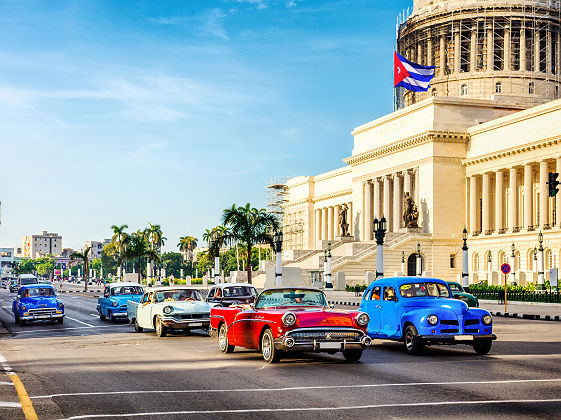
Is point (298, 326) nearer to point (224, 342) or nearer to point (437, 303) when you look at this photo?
point (224, 342)

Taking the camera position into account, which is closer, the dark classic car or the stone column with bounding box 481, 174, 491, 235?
the dark classic car

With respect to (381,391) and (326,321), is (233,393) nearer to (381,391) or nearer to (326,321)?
(381,391)

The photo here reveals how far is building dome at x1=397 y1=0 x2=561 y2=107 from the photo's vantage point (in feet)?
330

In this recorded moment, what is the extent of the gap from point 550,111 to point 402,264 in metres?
19.1

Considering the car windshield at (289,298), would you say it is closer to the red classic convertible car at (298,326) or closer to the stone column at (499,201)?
the red classic convertible car at (298,326)

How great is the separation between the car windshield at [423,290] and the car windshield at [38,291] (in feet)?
60.4

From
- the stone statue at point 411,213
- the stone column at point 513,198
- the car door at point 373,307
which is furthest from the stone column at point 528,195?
the car door at point 373,307

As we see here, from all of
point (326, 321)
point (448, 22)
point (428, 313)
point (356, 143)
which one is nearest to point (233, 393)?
point (326, 321)

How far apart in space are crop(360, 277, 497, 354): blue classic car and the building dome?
84228 millimetres

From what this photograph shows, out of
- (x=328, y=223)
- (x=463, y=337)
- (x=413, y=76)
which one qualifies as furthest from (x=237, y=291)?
(x=328, y=223)

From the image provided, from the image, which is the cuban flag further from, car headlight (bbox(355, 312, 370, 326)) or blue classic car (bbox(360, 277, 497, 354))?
car headlight (bbox(355, 312, 370, 326))

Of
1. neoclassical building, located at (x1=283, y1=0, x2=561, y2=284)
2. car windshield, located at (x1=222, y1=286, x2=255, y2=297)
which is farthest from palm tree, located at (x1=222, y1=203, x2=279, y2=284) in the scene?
car windshield, located at (x1=222, y1=286, x2=255, y2=297)

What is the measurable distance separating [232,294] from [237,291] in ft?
0.99

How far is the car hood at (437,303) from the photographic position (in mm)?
18158
